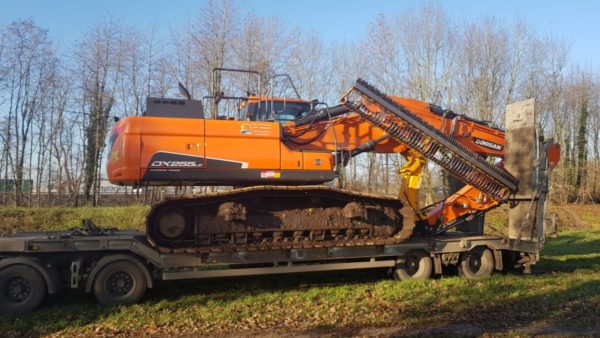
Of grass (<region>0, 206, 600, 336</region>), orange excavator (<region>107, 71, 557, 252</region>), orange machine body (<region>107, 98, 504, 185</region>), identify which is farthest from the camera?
orange excavator (<region>107, 71, 557, 252</region>)

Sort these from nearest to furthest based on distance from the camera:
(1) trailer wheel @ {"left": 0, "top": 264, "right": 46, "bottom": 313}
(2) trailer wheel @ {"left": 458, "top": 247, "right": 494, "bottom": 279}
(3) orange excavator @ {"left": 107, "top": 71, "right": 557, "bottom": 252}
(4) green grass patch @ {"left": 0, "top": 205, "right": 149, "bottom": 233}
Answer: (1) trailer wheel @ {"left": 0, "top": 264, "right": 46, "bottom": 313}, (3) orange excavator @ {"left": 107, "top": 71, "right": 557, "bottom": 252}, (2) trailer wheel @ {"left": 458, "top": 247, "right": 494, "bottom": 279}, (4) green grass patch @ {"left": 0, "top": 205, "right": 149, "bottom": 233}

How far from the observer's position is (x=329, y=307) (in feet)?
25.5

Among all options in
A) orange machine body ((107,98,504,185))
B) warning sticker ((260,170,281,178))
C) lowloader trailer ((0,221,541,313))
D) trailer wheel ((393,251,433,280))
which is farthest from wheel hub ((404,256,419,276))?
warning sticker ((260,170,281,178))

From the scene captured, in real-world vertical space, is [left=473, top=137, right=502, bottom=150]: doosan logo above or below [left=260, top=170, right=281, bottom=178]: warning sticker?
above

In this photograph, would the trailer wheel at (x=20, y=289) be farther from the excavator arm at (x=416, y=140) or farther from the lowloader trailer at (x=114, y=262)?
the excavator arm at (x=416, y=140)

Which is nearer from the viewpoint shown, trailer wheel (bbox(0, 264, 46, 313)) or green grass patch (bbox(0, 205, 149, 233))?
trailer wheel (bbox(0, 264, 46, 313))

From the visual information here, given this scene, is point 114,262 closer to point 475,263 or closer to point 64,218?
point 475,263

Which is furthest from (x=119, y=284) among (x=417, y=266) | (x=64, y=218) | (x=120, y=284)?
(x=64, y=218)

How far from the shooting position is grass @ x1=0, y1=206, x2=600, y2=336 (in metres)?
6.83

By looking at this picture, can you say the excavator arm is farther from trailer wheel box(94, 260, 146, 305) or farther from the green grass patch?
the green grass patch

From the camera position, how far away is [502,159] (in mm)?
10883

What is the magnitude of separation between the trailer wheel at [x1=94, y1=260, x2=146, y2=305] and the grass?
0.20 meters

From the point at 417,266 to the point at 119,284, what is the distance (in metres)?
5.33

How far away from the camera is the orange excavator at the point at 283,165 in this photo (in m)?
8.10
